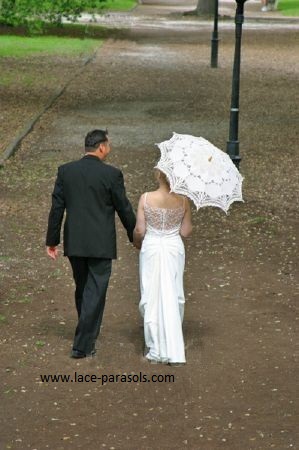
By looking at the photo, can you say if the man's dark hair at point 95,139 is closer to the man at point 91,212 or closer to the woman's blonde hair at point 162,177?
the man at point 91,212

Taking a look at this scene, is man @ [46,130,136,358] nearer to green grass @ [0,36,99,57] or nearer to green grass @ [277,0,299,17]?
green grass @ [0,36,99,57]

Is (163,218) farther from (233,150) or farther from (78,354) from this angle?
(233,150)

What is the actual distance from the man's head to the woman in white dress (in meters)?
0.45

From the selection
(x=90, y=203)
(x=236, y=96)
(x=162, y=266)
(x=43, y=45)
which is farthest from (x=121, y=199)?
(x=43, y=45)

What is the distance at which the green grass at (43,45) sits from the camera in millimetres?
38250

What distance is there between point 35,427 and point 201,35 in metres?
40.5

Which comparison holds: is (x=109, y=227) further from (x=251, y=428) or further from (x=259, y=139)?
(x=259, y=139)

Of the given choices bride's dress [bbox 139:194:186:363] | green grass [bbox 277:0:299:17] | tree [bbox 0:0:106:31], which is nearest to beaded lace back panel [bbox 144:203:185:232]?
bride's dress [bbox 139:194:186:363]

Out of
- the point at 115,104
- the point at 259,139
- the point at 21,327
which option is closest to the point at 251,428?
the point at 21,327

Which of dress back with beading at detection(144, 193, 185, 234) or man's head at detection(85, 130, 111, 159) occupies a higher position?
man's head at detection(85, 130, 111, 159)

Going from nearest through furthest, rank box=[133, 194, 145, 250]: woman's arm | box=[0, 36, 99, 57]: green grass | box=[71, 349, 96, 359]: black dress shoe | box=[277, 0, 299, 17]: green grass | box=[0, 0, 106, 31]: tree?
box=[133, 194, 145, 250]: woman's arm, box=[71, 349, 96, 359]: black dress shoe, box=[0, 0, 106, 31]: tree, box=[0, 36, 99, 57]: green grass, box=[277, 0, 299, 17]: green grass

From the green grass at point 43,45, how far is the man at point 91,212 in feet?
93.0

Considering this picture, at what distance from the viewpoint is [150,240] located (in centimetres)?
928

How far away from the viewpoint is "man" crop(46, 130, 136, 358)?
29.7 ft
